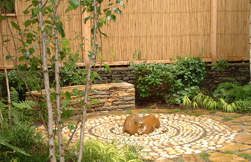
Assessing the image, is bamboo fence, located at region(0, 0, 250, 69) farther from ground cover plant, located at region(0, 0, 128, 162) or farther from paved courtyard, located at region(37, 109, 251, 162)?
ground cover plant, located at region(0, 0, 128, 162)

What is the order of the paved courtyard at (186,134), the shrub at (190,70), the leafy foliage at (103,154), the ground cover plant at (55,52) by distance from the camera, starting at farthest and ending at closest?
the shrub at (190,70)
the paved courtyard at (186,134)
the leafy foliage at (103,154)
the ground cover plant at (55,52)

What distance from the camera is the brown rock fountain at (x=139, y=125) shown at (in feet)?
15.1

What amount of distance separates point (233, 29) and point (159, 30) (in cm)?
189

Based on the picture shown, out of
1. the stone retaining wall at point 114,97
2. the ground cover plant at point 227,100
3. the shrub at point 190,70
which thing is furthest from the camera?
the shrub at point 190,70

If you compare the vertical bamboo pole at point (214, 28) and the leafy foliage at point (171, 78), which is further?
the vertical bamboo pole at point (214, 28)

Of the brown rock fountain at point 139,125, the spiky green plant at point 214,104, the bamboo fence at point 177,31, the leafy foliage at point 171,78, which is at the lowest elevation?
the brown rock fountain at point 139,125

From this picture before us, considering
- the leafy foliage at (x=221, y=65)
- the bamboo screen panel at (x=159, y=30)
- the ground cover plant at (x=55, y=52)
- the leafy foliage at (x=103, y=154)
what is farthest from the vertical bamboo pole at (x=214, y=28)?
the ground cover plant at (x=55, y=52)

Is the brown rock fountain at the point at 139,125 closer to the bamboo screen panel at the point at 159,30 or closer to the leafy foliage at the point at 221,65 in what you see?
the bamboo screen panel at the point at 159,30

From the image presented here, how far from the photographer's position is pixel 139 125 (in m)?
4.62

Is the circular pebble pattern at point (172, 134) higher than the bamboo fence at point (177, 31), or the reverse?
the bamboo fence at point (177, 31)

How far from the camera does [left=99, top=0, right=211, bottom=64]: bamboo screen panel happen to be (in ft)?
23.3

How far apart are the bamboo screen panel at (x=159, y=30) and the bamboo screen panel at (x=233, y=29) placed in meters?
0.32

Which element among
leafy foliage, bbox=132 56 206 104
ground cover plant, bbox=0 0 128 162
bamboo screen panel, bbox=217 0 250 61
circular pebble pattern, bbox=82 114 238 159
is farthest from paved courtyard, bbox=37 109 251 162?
bamboo screen panel, bbox=217 0 250 61

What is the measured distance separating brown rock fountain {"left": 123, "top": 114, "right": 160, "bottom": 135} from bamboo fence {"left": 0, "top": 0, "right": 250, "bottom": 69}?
2.60 metres
